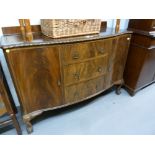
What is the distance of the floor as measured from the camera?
1.42m

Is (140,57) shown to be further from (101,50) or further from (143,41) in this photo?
(101,50)

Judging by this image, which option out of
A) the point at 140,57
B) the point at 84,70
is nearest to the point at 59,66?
the point at 84,70

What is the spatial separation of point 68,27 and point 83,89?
2.13 ft

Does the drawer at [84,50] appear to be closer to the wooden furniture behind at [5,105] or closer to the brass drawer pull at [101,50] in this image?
the brass drawer pull at [101,50]

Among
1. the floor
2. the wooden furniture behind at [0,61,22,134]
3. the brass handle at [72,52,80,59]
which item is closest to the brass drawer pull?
the brass handle at [72,52,80,59]

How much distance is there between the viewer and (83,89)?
1.45 meters

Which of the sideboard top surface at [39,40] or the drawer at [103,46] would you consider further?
the drawer at [103,46]

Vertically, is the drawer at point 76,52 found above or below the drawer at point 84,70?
above

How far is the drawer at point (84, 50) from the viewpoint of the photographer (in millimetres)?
1142

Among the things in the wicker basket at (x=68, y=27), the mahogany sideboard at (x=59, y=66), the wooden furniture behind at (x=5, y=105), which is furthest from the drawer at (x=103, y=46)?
the wooden furniture behind at (x=5, y=105)

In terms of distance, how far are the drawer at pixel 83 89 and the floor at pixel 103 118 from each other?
258 millimetres

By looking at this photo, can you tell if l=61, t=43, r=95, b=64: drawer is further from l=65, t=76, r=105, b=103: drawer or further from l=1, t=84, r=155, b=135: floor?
l=1, t=84, r=155, b=135: floor

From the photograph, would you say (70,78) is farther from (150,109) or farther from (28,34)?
(150,109)

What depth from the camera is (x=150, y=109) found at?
1.71m
